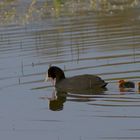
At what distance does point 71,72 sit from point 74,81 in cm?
119

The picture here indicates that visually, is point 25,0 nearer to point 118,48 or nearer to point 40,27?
point 40,27

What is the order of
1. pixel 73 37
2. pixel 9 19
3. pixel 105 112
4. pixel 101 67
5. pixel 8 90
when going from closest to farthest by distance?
pixel 105 112
pixel 8 90
pixel 101 67
pixel 73 37
pixel 9 19

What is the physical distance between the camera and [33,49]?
2197 cm

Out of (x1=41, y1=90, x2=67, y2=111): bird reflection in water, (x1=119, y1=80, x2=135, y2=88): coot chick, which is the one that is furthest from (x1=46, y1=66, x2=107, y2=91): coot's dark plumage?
(x1=119, y1=80, x2=135, y2=88): coot chick

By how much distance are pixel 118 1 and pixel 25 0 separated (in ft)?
12.2

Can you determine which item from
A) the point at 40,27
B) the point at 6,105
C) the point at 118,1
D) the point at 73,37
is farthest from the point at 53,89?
the point at 118,1

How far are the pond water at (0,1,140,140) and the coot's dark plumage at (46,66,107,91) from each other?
245 mm

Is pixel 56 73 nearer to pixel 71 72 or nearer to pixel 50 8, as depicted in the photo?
pixel 71 72

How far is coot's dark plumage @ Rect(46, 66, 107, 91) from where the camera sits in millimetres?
17906

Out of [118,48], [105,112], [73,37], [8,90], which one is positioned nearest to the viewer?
[105,112]

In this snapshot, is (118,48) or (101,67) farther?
(118,48)

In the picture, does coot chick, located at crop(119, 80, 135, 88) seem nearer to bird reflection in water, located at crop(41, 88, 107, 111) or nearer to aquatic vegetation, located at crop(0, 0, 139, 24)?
bird reflection in water, located at crop(41, 88, 107, 111)

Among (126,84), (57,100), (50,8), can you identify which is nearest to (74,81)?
(57,100)

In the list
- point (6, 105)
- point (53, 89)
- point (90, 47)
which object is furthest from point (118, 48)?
point (6, 105)
